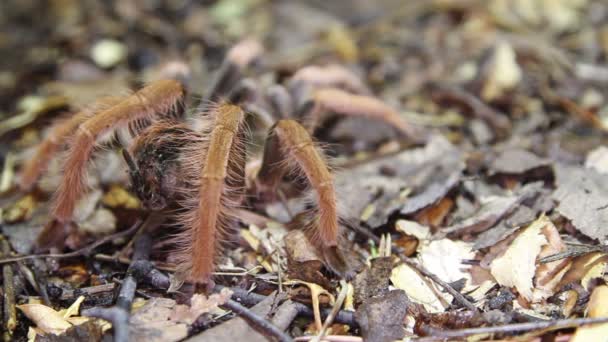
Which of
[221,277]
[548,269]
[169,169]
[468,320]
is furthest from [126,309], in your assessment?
[548,269]

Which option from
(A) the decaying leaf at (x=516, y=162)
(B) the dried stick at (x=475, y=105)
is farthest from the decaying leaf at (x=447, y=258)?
(B) the dried stick at (x=475, y=105)

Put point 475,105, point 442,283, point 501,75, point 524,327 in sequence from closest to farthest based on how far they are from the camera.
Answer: point 524,327 < point 442,283 < point 475,105 < point 501,75

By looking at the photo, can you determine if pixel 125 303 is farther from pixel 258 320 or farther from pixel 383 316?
pixel 383 316

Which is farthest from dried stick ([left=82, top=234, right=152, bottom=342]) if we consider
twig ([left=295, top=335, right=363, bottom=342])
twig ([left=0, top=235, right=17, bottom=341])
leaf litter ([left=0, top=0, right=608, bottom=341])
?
twig ([left=295, top=335, right=363, bottom=342])

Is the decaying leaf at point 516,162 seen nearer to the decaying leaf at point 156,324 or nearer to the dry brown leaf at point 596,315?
the dry brown leaf at point 596,315

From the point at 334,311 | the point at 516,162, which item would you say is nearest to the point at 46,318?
the point at 334,311

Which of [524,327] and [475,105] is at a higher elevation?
[475,105]

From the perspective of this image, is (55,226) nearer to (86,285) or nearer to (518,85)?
(86,285)
